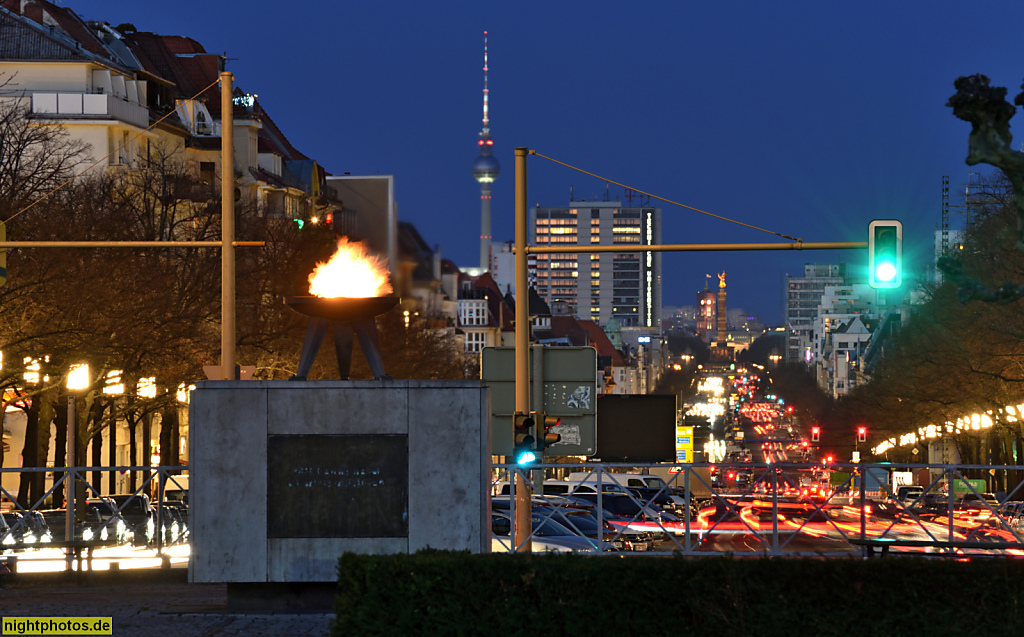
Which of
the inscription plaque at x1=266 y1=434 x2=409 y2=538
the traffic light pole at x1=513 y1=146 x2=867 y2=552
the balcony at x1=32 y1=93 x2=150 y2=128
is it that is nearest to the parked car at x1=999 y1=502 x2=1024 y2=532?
the traffic light pole at x1=513 y1=146 x2=867 y2=552

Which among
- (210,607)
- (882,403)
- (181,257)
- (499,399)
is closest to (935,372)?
(882,403)

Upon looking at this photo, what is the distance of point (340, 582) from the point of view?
12102 millimetres

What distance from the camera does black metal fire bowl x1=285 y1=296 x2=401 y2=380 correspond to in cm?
1549

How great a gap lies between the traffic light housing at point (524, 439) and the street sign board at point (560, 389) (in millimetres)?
1179

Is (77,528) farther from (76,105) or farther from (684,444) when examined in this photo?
(684,444)

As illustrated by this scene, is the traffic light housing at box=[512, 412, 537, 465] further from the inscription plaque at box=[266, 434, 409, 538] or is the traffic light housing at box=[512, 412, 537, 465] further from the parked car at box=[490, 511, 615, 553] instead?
the inscription plaque at box=[266, 434, 409, 538]

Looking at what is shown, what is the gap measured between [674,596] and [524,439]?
9.92 meters

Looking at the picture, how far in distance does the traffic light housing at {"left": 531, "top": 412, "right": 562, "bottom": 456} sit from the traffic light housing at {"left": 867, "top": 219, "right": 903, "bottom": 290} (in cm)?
564

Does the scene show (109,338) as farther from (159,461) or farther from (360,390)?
(360,390)

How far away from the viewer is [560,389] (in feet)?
75.6

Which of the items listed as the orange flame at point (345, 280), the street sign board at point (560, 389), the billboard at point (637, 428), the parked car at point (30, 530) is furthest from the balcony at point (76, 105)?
the orange flame at point (345, 280)

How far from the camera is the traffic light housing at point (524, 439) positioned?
70.1 ft

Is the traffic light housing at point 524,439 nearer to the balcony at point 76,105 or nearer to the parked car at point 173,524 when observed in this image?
the parked car at point 173,524

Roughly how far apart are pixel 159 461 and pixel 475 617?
3976 cm
